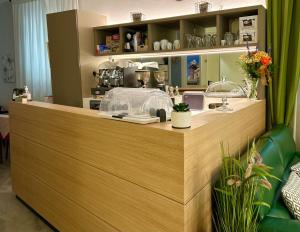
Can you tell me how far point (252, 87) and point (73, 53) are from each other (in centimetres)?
252

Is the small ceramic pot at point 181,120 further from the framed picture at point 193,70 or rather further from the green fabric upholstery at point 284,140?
the framed picture at point 193,70

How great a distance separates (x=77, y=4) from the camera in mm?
5023

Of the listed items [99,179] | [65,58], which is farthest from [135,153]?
[65,58]

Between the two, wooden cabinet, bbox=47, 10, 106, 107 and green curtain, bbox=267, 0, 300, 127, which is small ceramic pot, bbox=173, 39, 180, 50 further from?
wooden cabinet, bbox=47, 10, 106, 107

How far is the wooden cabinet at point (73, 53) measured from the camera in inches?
164

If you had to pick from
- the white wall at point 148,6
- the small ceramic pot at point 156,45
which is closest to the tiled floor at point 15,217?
the small ceramic pot at point 156,45

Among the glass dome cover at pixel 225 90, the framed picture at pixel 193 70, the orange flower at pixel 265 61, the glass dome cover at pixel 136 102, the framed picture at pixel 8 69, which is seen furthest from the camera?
the framed picture at pixel 8 69

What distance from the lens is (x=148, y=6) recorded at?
4.16 metres

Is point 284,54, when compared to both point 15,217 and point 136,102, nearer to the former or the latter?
point 136,102

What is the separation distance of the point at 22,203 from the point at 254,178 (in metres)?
2.74

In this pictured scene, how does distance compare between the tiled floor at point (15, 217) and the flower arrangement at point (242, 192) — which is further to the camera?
the tiled floor at point (15, 217)

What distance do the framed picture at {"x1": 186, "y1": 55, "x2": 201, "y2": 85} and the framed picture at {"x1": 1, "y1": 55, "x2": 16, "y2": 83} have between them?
15.3 feet

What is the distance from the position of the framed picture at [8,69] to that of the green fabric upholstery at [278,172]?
593 centimetres

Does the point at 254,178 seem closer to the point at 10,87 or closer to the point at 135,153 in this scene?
the point at 135,153
